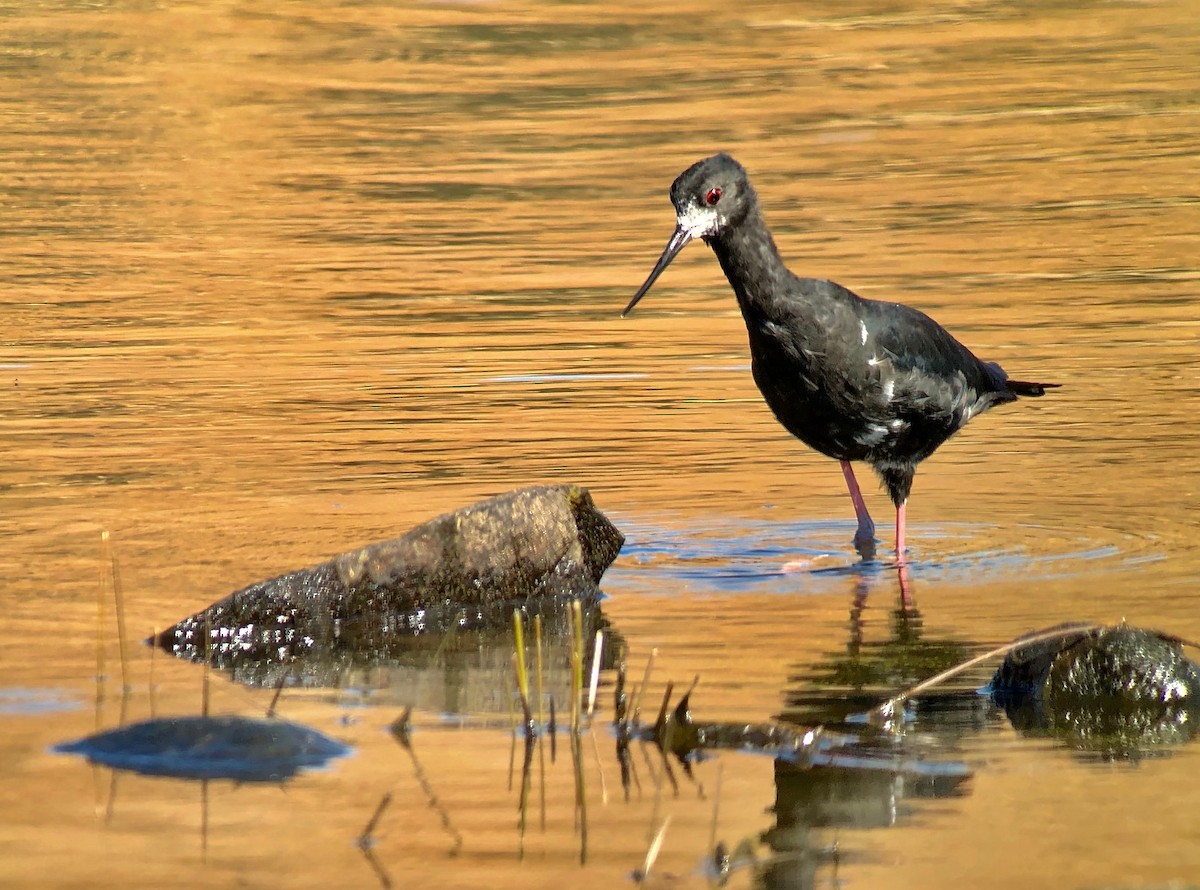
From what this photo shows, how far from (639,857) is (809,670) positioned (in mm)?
1754

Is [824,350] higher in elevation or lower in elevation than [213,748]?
higher

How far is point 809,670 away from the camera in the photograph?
6305 mm

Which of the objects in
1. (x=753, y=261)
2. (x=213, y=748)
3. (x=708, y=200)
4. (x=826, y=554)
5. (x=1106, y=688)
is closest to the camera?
(x=213, y=748)

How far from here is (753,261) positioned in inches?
305

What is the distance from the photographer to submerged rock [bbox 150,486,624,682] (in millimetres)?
6574

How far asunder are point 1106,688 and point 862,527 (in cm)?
Answer: 243

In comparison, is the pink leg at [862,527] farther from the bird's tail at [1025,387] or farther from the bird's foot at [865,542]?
the bird's tail at [1025,387]

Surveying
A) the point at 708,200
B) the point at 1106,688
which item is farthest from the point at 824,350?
the point at 1106,688

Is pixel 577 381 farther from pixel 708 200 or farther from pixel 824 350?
pixel 708 200

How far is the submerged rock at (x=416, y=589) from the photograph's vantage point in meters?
6.57

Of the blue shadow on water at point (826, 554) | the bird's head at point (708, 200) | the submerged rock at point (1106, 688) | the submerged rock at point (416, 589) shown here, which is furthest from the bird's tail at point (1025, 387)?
the submerged rock at point (1106, 688)

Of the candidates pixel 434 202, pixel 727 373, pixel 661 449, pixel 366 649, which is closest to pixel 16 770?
pixel 366 649

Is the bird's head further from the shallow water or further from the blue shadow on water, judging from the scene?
the shallow water

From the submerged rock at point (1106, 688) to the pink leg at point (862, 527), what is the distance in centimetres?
208
